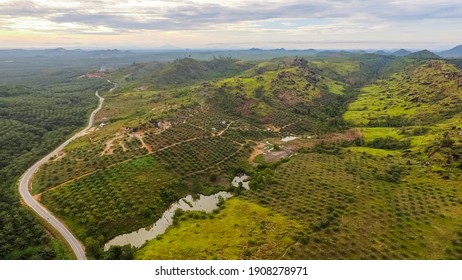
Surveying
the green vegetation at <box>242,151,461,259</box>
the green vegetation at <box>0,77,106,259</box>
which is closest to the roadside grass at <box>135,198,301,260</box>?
the green vegetation at <box>242,151,461,259</box>

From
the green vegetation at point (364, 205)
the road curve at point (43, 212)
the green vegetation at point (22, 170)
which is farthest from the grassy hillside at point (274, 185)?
the green vegetation at point (22, 170)

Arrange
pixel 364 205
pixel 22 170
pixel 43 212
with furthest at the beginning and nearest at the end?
1. pixel 22 170
2. pixel 364 205
3. pixel 43 212

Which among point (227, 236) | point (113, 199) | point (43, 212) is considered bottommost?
point (43, 212)

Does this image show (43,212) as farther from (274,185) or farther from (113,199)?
(274,185)

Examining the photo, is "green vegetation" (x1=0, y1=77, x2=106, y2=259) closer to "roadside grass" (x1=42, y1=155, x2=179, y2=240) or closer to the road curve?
the road curve

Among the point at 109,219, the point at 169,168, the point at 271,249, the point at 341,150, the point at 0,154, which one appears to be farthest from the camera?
the point at 341,150

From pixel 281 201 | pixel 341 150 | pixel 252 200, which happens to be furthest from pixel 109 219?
pixel 341 150

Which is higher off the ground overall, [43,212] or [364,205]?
[364,205]

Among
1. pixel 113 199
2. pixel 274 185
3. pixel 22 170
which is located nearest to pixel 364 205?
pixel 274 185

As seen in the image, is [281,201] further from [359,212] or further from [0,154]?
[0,154]

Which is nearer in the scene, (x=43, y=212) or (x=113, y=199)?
→ (x=43, y=212)
